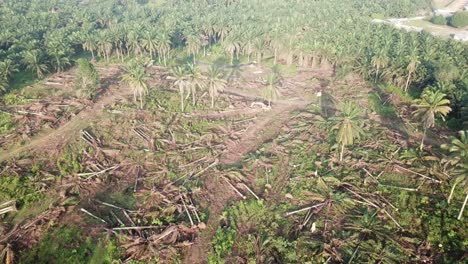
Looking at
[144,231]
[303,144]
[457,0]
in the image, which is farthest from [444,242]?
[457,0]

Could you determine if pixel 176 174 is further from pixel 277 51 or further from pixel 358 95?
pixel 277 51

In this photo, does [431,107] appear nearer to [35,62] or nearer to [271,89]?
[271,89]

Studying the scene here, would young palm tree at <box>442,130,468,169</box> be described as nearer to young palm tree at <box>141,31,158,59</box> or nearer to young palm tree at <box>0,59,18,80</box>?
young palm tree at <box>141,31,158,59</box>

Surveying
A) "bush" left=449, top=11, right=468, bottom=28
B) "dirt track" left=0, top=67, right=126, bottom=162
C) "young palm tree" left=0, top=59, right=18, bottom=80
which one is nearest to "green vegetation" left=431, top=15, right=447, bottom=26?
"bush" left=449, top=11, right=468, bottom=28

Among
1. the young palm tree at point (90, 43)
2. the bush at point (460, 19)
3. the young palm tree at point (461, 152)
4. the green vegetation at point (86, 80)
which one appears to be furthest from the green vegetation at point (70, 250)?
the bush at point (460, 19)

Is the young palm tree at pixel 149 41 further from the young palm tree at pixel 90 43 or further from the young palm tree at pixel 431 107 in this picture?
the young palm tree at pixel 431 107

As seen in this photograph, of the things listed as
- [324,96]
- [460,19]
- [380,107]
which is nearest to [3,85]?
[324,96]

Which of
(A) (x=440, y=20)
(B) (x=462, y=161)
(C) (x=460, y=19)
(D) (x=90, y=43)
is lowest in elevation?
(D) (x=90, y=43)
